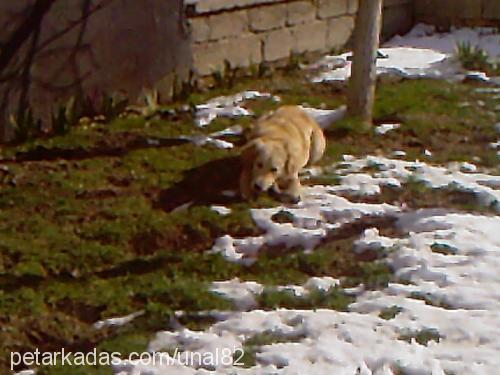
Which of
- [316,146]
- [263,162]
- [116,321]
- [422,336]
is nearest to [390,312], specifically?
[422,336]

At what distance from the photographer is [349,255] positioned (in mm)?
5602

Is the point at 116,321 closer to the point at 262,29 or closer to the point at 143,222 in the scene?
the point at 143,222

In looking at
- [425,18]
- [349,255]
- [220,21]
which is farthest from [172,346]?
[425,18]

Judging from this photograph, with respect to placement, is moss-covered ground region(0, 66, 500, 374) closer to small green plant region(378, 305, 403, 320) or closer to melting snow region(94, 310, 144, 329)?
melting snow region(94, 310, 144, 329)

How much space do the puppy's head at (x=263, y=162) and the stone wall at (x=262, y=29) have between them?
269cm

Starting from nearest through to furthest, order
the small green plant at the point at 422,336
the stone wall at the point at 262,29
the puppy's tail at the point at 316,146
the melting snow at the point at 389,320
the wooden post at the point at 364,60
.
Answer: the melting snow at the point at 389,320
the small green plant at the point at 422,336
the puppy's tail at the point at 316,146
the wooden post at the point at 364,60
the stone wall at the point at 262,29

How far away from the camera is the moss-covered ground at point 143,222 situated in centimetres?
493

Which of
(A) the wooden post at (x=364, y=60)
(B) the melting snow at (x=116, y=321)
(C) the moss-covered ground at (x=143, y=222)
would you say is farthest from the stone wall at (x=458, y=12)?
(B) the melting snow at (x=116, y=321)

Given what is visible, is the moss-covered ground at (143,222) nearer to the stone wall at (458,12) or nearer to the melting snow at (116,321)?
the melting snow at (116,321)

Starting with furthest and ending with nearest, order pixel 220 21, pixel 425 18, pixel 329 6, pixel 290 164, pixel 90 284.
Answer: pixel 425 18, pixel 329 6, pixel 220 21, pixel 290 164, pixel 90 284

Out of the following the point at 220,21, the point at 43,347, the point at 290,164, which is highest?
the point at 220,21

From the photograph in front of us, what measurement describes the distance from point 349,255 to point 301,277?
0.39 m

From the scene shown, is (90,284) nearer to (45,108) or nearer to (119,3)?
(45,108)

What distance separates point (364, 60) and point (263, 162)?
6.05 feet
